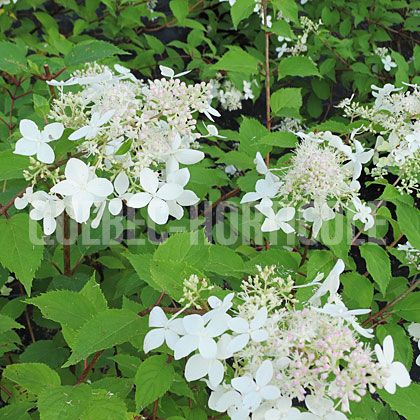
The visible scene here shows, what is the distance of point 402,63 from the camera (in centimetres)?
216

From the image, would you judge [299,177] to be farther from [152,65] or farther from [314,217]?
[152,65]

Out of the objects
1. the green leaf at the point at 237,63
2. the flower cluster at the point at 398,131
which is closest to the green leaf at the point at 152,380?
the flower cluster at the point at 398,131

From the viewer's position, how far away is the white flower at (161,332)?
2.38 ft

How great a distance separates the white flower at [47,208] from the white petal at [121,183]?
4.4 inches

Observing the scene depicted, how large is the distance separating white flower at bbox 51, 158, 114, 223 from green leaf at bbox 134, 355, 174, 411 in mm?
275

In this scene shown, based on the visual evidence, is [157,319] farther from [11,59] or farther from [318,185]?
[11,59]

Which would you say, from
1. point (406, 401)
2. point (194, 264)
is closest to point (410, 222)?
point (406, 401)

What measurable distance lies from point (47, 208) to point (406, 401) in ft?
2.41

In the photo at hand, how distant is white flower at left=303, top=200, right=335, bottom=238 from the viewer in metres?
1.00

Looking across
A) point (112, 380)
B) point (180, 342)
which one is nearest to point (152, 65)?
point (112, 380)

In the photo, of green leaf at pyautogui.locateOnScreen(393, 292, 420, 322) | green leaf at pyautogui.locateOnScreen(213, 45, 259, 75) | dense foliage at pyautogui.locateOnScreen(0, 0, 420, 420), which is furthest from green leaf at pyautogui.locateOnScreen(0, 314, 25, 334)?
green leaf at pyautogui.locateOnScreen(213, 45, 259, 75)

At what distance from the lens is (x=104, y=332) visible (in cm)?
82

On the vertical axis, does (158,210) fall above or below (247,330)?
above

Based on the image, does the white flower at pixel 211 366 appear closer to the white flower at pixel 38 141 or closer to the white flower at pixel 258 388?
the white flower at pixel 258 388
